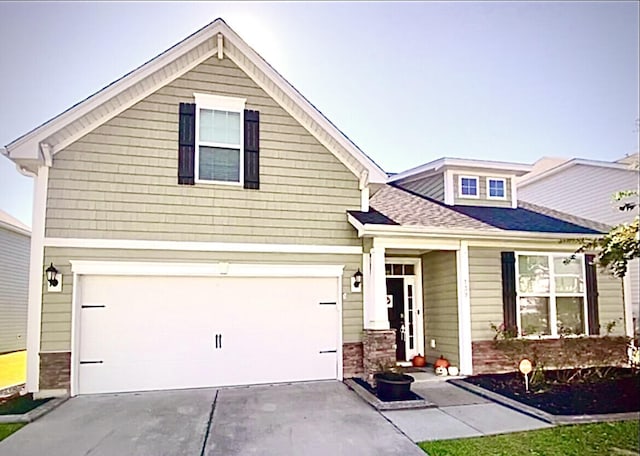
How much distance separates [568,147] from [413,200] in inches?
261

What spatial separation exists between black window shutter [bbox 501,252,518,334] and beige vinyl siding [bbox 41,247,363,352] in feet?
10.4

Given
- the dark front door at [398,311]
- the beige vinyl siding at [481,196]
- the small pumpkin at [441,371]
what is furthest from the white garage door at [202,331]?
the beige vinyl siding at [481,196]

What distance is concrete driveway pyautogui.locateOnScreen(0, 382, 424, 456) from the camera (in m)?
5.66

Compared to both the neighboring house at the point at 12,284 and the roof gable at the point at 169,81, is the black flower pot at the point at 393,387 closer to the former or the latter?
the roof gable at the point at 169,81

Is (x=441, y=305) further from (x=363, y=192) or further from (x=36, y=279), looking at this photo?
(x=36, y=279)

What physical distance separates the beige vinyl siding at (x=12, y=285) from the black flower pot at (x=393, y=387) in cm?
1196

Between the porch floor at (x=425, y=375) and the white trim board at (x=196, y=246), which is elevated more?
the white trim board at (x=196, y=246)

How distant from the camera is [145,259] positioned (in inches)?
344

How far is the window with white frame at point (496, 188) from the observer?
504 inches

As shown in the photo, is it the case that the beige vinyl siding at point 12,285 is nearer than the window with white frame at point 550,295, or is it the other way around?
the window with white frame at point 550,295

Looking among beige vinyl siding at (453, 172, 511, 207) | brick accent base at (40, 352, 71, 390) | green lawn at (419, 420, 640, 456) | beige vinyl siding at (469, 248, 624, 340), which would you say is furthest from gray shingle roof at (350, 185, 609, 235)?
brick accent base at (40, 352, 71, 390)

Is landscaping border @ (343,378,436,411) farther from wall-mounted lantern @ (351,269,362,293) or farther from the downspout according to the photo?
the downspout

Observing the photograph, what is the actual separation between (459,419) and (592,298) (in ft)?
18.7

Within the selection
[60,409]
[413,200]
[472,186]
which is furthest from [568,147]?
[60,409]
